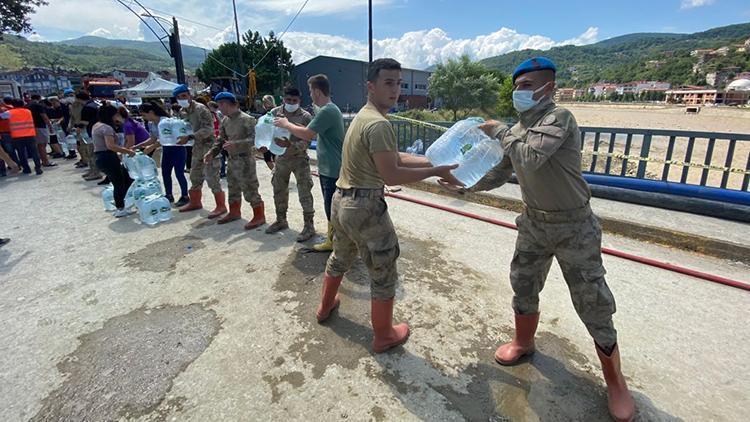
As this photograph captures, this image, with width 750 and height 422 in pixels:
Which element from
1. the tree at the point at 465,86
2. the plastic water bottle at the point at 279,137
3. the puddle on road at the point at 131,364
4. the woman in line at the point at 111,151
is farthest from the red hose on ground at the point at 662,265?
the tree at the point at 465,86

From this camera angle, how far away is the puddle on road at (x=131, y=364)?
2158 millimetres

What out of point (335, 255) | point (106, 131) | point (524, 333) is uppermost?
point (106, 131)

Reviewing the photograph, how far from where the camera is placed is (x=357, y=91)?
173 ft

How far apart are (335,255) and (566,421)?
1716 millimetres

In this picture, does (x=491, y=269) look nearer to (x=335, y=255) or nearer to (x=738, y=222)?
(x=335, y=255)

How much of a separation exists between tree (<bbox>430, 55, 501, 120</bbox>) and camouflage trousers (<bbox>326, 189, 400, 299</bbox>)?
45.3m

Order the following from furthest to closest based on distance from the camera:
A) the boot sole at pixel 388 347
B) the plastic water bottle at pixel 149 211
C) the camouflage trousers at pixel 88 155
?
the camouflage trousers at pixel 88 155
the plastic water bottle at pixel 149 211
the boot sole at pixel 388 347

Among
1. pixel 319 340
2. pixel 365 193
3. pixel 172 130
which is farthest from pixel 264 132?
pixel 319 340

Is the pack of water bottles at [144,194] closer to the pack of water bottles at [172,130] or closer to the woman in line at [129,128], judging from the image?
the woman in line at [129,128]

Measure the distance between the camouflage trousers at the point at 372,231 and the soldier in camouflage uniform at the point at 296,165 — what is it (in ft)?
7.09

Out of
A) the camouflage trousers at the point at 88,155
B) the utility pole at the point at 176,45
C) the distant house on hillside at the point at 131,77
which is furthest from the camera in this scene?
the distant house on hillside at the point at 131,77

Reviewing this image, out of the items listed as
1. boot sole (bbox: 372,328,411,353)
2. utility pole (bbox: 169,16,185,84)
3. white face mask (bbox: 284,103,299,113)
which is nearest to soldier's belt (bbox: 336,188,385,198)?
boot sole (bbox: 372,328,411,353)

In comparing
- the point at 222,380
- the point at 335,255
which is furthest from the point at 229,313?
the point at 335,255

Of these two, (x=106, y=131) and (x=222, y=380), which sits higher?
(x=106, y=131)
